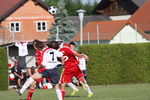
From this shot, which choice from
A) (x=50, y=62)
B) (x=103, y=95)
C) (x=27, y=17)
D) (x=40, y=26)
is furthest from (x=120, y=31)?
(x=50, y=62)

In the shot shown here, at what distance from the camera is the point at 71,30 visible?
74312 mm

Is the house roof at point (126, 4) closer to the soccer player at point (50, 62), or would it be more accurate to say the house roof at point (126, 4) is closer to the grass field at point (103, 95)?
the grass field at point (103, 95)

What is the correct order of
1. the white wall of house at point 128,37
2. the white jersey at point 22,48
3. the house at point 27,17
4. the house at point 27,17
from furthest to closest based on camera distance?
the house at point 27,17 → the house at point 27,17 → the white wall of house at point 128,37 → the white jersey at point 22,48

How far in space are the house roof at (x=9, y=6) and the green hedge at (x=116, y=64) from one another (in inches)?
1589

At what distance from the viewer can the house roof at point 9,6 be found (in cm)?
7050

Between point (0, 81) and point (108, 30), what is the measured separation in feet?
96.6

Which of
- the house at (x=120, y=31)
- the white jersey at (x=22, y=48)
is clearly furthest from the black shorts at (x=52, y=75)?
the house at (x=120, y=31)

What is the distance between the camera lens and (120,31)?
155 ft

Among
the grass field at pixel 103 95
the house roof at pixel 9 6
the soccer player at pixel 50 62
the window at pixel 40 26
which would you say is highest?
the house roof at pixel 9 6

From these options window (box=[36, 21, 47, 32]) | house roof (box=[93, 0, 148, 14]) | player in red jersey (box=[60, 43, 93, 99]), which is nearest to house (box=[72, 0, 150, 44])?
window (box=[36, 21, 47, 32])

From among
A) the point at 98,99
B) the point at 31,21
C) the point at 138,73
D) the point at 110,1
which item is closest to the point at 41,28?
the point at 31,21

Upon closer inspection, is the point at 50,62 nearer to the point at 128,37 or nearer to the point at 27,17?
the point at 128,37

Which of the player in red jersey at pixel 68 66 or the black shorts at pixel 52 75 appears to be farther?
the player in red jersey at pixel 68 66

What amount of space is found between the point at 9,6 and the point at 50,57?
5681 cm
